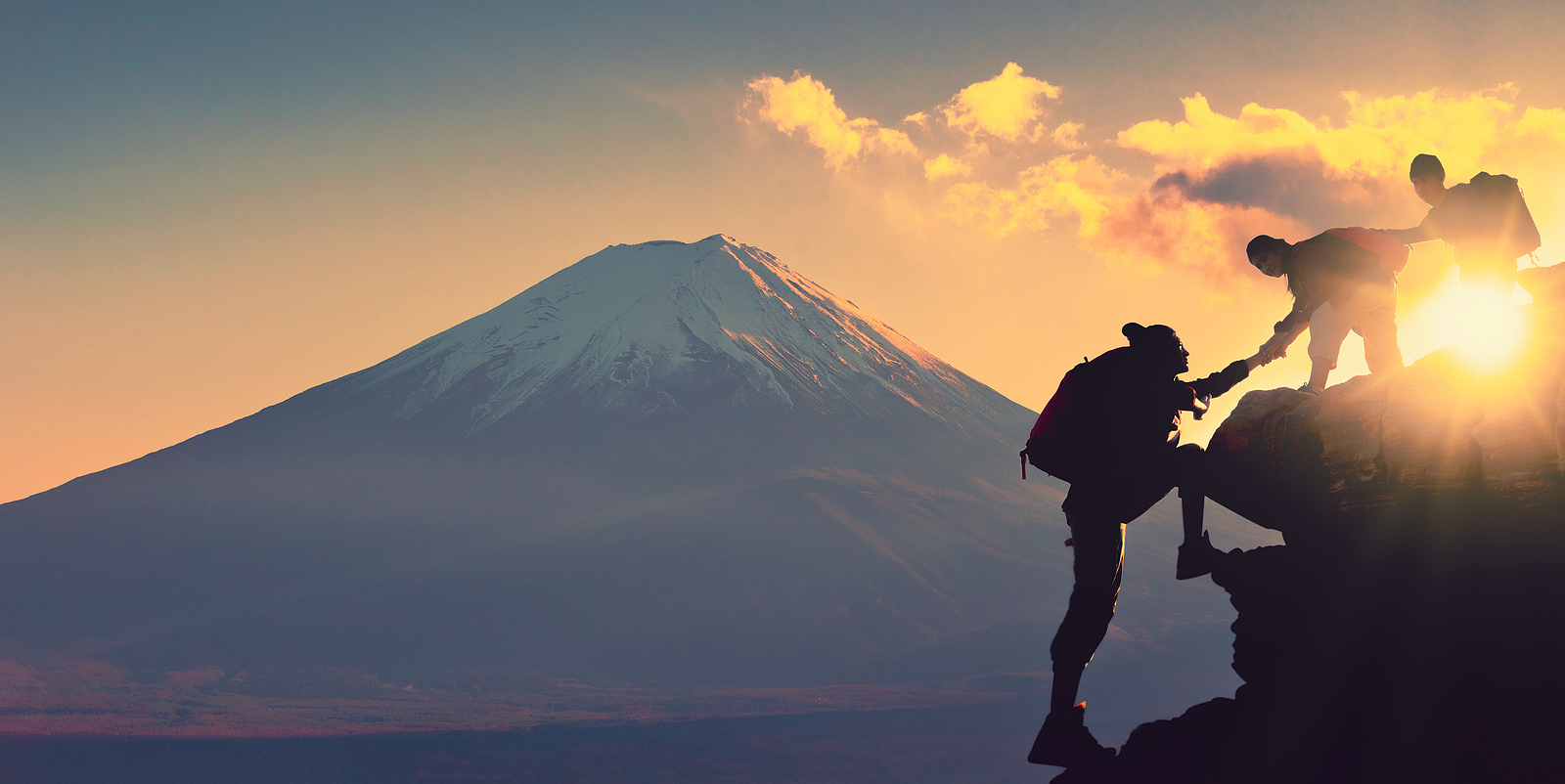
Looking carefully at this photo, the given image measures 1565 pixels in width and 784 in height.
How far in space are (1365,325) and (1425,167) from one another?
135 centimetres

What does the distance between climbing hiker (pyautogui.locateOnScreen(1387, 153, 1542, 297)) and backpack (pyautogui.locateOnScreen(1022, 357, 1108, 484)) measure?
3265mm

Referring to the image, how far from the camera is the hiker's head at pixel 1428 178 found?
8.38 meters

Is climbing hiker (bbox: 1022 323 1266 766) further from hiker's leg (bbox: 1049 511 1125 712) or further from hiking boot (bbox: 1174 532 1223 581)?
hiking boot (bbox: 1174 532 1223 581)

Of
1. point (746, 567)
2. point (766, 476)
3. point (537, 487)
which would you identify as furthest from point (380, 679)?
point (766, 476)

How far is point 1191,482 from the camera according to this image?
7645 millimetres

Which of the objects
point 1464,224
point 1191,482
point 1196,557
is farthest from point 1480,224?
point 1196,557

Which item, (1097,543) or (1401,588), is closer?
(1097,543)

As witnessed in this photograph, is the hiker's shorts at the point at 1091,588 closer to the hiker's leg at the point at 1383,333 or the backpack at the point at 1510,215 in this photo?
the hiker's leg at the point at 1383,333

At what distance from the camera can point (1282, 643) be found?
26.3ft

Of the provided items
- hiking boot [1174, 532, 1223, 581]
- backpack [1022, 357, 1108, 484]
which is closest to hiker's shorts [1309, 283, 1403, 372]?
hiking boot [1174, 532, 1223, 581]

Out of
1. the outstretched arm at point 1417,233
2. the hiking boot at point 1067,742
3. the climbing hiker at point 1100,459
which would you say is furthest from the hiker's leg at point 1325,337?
the hiking boot at point 1067,742

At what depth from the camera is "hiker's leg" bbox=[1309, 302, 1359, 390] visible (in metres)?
8.45

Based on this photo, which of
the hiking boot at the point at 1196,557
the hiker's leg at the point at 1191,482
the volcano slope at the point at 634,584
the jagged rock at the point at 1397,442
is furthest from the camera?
the volcano slope at the point at 634,584

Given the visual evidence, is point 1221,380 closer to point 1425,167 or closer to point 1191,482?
point 1191,482
